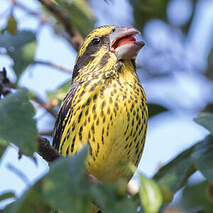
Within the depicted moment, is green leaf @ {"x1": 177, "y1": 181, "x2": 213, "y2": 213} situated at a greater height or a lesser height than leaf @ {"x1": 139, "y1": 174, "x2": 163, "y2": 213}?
greater

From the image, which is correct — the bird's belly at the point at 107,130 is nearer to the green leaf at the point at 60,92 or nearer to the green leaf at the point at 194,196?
the green leaf at the point at 60,92

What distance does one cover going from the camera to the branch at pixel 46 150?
2.34 meters

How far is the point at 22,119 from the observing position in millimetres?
1966

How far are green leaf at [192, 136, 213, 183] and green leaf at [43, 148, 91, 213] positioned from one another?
987 mm

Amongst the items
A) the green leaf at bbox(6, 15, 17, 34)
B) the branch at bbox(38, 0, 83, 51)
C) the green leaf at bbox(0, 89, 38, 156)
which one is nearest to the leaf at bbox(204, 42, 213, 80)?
the branch at bbox(38, 0, 83, 51)

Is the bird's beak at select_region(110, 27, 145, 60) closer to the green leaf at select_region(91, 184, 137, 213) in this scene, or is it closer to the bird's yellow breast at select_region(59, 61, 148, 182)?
the bird's yellow breast at select_region(59, 61, 148, 182)

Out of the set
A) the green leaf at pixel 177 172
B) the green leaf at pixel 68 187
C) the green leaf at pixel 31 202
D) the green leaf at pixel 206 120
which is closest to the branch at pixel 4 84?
the green leaf at pixel 177 172

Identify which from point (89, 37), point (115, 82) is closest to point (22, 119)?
point (115, 82)

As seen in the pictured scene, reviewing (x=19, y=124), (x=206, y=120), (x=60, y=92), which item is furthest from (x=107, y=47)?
(x=19, y=124)

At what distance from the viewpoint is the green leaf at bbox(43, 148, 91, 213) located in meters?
1.52

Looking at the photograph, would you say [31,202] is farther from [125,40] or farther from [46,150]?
[125,40]

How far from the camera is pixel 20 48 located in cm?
365

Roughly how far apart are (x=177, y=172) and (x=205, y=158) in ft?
0.99

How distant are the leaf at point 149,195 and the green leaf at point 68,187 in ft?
0.87
